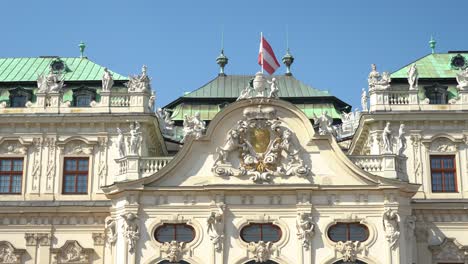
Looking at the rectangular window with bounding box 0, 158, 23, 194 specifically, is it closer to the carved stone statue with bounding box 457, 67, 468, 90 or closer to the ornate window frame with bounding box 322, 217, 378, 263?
the ornate window frame with bounding box 322, 217, 378, 263

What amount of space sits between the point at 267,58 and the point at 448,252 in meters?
13.9

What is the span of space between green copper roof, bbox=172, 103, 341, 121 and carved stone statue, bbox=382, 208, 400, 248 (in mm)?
14791

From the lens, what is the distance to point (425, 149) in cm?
4878

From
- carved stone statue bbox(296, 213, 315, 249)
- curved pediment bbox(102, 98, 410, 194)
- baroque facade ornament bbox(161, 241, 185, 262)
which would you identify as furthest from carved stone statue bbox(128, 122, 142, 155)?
carved stone statue bbox(296, 213, 315, 249)

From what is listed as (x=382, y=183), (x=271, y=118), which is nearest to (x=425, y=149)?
(x=382, y=183)

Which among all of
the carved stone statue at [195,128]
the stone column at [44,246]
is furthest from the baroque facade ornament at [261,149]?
the stone column at [44,246]

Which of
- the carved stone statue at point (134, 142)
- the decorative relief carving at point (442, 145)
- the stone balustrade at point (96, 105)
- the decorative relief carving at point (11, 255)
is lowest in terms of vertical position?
the decorative relief carving at point (11, 255)

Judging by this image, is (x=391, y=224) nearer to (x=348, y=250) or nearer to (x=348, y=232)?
(x=348, y=232)

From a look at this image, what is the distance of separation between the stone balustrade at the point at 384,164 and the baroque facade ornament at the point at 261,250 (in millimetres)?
5989

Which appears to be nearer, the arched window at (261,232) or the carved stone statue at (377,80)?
the arched window at (261,232)

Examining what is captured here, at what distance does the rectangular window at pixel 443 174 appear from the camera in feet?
158

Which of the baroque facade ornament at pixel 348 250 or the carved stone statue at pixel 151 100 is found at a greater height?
the carved stone statue at pixel 151 100

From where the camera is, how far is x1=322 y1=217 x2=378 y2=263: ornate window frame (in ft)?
142

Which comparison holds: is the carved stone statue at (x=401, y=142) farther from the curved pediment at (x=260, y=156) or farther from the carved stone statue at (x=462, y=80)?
the carved stone statue at (x=462, y=80)
